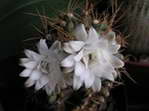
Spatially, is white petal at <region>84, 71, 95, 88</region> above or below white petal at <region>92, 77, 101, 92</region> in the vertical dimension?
above

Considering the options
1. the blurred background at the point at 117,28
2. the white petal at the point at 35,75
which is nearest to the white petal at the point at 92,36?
the white petal at the point at 35,75

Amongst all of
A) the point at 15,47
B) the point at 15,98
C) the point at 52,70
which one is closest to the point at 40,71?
the point at 52,70

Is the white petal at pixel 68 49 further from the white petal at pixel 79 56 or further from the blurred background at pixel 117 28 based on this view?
the blurred background at pixel 117 28

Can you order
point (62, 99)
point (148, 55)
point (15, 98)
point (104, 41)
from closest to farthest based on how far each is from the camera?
point (104, 41) → point (62, 99) → point (148, 55) → point (15, 98)

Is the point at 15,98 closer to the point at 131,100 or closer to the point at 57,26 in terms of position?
the point at 131,100

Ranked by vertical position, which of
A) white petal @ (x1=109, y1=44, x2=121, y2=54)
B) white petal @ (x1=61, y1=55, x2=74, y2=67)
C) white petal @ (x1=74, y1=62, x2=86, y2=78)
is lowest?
white petal @ (x1=74, y1=62, x2=86, y2=78)

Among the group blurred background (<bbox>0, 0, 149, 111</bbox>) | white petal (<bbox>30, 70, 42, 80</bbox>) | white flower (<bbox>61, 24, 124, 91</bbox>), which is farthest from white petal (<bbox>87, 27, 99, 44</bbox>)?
blurred background (<bbox>0, 0, 149, 111</bbox>)

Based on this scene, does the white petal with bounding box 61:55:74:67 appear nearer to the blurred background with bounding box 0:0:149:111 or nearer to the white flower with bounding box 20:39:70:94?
the white flower with bounding box 20:39:70:94
